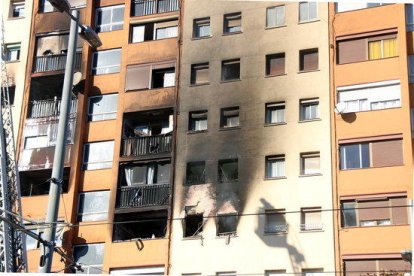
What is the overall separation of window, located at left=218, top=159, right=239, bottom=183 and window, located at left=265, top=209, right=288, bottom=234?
7.82ft

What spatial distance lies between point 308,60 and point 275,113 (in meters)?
3.01

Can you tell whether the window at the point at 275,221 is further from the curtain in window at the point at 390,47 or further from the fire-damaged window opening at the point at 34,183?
the fire-damaged window opening at the point at 34,183

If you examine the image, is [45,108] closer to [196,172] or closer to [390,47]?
[196,172]

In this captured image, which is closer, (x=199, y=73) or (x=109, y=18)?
(x=199, y=73)

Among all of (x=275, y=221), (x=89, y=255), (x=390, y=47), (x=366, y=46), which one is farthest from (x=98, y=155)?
(x=390, y=47)

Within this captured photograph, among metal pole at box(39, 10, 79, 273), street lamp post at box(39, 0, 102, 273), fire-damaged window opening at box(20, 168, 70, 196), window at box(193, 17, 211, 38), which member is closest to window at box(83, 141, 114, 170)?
fire-damaged window opening at box(20, 168, 70, 196)

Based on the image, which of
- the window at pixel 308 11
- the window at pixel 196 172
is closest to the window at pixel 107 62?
the window at pixel 196 172

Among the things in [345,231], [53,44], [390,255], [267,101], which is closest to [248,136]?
[267,101]

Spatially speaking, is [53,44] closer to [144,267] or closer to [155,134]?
[155,134]

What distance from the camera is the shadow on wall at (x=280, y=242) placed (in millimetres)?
32438

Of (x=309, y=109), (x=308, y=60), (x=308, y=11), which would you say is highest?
(x=308, y=11)

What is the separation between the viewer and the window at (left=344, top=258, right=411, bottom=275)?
100 ft

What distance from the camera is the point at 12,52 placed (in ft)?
139

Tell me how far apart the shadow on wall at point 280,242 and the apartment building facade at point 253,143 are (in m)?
0.04
